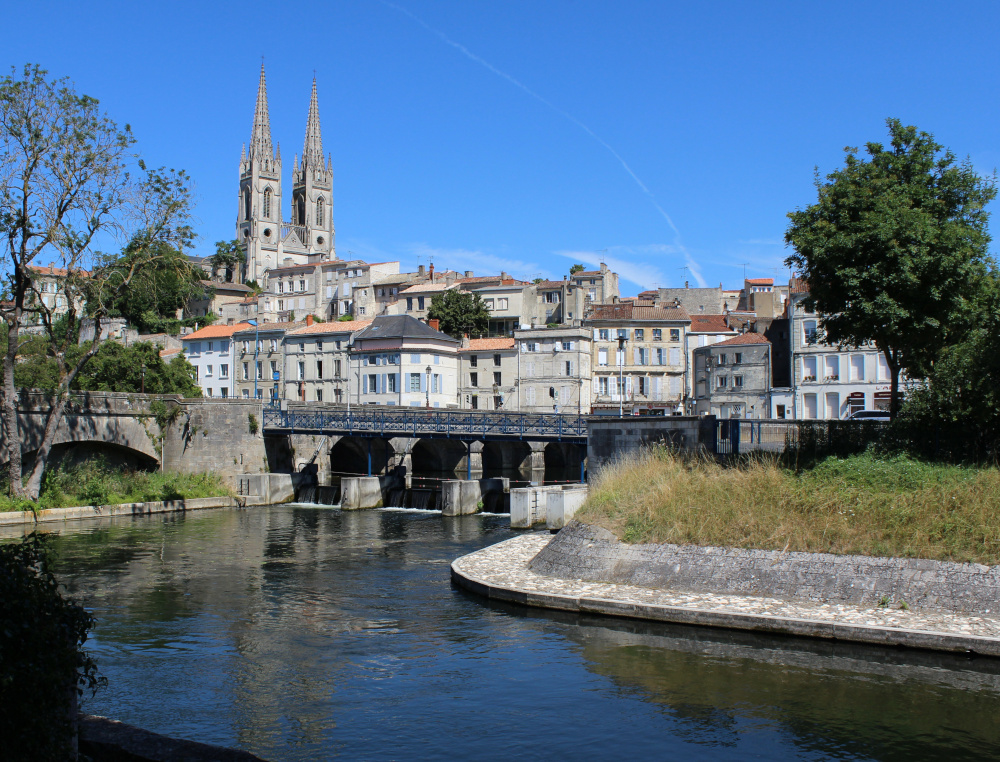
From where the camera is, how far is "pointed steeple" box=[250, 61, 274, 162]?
168 m

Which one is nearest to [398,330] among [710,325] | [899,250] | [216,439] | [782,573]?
[710,325]

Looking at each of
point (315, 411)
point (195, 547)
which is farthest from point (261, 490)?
point (195, 547)

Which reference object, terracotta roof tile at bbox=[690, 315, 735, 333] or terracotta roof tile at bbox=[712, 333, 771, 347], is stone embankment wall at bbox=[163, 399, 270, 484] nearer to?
terracotta roof tile at bbox=[712, 333, 771, 347]

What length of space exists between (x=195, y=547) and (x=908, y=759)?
2539 centimetres

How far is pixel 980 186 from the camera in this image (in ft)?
81.2

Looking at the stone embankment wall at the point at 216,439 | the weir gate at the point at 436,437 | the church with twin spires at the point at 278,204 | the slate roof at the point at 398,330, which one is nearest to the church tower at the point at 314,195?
the church with twin spires at the point at 278,204

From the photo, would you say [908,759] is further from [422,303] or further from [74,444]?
[422,303]

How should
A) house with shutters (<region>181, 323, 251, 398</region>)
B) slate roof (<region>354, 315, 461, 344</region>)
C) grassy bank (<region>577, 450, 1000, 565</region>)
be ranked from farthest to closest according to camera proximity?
house with shutters (<region>181, 323, 251, 398</region>) → slate roof (<region>354, 315, 461, 344</region>) → grassy bank (<region>577, 450, 1000, 565</region>)

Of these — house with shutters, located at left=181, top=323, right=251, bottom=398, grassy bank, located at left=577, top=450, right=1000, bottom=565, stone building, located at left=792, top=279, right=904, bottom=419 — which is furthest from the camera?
house with shutters, located at left=181, top=323, right=251, bottom=398

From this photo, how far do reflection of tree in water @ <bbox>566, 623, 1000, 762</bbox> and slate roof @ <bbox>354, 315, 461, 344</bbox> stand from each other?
192 feet

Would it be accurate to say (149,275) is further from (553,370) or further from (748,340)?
(748,340)

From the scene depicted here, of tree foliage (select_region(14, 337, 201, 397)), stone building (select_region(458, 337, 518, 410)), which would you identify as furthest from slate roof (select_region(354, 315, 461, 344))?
tree foliage (select_region(14, 337, 201, 397))

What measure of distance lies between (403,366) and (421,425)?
25.0 metres

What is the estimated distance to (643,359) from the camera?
252 feet
